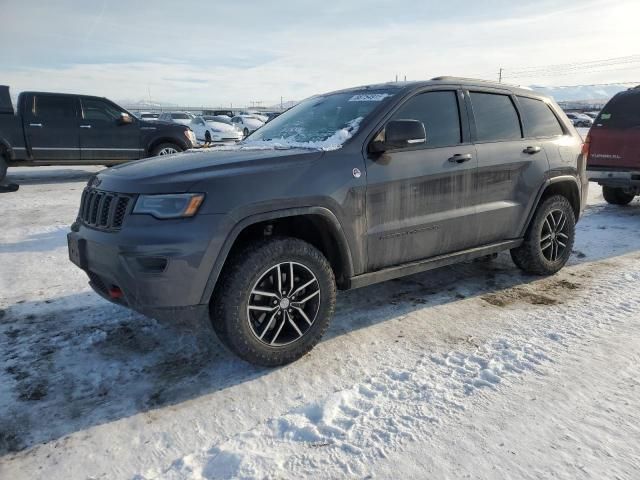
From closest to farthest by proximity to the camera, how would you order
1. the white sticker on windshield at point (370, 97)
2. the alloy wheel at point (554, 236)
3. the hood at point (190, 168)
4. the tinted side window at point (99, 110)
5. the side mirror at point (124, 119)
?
the hood at point (190, 168) → the white sticker on windshield at point (370, 97) → the alloy wheel at point (554, 236) → the tinted side window at point (99, 110) → the side mirror at point (124, 119)

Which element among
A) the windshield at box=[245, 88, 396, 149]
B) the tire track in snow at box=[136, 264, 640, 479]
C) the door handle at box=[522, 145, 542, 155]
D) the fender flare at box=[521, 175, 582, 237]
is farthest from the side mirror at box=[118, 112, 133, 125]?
the tire track in snow at box=[136, 264, 640, 479]

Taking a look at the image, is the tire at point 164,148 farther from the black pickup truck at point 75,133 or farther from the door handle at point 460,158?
the door handle at point 460,158

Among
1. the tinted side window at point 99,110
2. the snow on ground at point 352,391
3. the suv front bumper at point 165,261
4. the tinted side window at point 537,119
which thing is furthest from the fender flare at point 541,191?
the tinted side window at point 99,110

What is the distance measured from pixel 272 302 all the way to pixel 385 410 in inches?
36.7

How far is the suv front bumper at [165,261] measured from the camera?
2.67 metres

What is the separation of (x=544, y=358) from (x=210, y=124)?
20.8 meters

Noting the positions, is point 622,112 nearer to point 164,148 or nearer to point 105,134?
point 164,148

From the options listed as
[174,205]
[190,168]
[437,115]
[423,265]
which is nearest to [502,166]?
[437,115]

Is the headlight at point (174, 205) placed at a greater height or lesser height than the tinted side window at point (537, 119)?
lesser

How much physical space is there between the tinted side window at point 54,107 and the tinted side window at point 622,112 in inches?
399

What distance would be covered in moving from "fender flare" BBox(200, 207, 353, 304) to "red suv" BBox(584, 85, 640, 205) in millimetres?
5792

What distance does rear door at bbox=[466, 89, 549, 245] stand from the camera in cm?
406

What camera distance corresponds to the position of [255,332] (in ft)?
9.76

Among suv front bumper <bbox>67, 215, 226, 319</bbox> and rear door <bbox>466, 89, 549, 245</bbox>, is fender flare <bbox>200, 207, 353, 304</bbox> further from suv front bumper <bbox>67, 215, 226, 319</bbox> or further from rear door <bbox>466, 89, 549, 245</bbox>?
rear door <bbox>466, 89, 549, 245</bbox>
